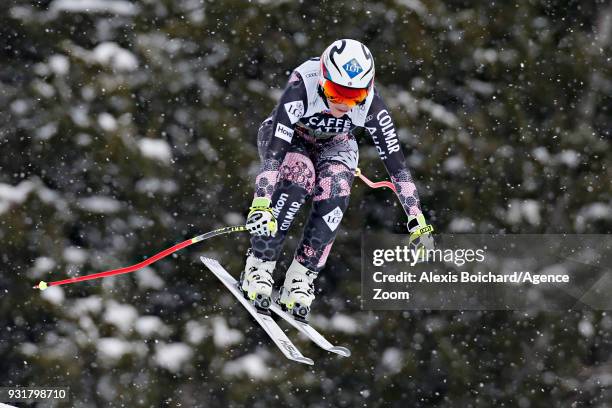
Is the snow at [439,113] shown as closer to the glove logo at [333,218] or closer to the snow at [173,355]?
the snow at [173,355]

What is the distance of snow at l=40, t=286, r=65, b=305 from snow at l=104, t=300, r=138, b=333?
0.45 metres

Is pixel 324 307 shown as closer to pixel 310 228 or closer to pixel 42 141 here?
pixel 42 141

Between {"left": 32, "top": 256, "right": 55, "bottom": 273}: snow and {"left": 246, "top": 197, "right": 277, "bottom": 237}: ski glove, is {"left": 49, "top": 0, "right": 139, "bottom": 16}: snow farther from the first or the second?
{"left": 246, "top": 197, "right": 277, "bottom": 237}: ski glove

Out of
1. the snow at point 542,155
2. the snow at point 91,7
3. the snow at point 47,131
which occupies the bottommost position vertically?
the snow at point 47,131

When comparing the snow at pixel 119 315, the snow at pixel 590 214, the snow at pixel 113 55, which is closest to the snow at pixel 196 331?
the snow at pixel 119 315

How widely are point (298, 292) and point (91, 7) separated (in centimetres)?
443

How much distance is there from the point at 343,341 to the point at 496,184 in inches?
78.8

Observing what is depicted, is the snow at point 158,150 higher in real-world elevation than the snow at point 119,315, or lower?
higher

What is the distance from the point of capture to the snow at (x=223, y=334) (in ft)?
31.2

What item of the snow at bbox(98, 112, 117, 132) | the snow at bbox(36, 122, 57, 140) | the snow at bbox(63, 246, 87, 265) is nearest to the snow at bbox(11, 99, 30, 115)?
the snow at bbox(36, 122, 57, 140)

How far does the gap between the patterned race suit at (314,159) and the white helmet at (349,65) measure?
0.17 m

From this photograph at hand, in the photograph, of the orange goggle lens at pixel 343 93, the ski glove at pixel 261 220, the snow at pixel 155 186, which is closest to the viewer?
the ski glove at pixel 261 220

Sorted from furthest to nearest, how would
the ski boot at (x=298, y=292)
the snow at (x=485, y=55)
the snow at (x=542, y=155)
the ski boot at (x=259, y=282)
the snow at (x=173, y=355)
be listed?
1. the snow at (x=173, y=355)
2. the snow at (x=542, y=155)
3. the snow at (x=485, y=55)
4. the ski boot at (x=298, y=292)
5. the ski boot at (x=259, y=282)

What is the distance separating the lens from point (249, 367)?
31.4ft
